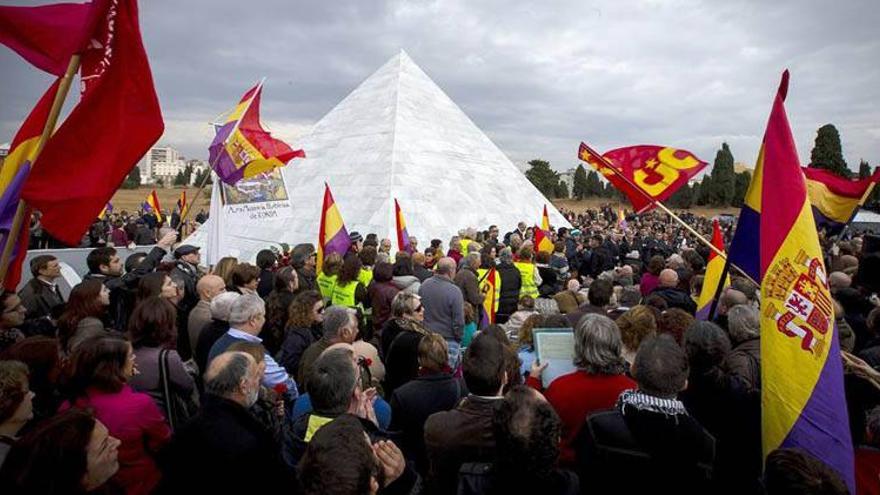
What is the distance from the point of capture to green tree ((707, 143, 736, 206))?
55.0 m

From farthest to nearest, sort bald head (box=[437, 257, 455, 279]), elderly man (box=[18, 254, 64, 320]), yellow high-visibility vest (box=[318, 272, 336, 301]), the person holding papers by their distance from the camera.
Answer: yellow high-visibility vest (box=[318, 272, 336, 301])
bald head (box=[437, 257, 455, 279])
elderly man (box=[18, 254, 64, 320])
the person holding papers

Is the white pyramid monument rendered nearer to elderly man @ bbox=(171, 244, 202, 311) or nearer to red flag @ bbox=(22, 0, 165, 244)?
elderly man @ bbox=(171, 244, 202, 311)

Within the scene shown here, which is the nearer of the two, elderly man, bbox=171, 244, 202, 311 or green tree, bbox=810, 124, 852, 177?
elderly man, bbox=171, 244, 202, 311

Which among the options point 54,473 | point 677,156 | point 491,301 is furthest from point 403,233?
point 54,473

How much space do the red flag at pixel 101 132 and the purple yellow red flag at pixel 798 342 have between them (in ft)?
12.4

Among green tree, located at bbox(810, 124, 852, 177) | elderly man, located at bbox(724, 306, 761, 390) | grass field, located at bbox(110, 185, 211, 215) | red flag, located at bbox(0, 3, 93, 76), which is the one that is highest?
green tree, located at bbox(810, 124, 852, 177)

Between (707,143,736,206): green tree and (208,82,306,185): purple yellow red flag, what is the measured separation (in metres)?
56.4

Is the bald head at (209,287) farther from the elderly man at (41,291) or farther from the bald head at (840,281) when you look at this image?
the bald head at (840,281)

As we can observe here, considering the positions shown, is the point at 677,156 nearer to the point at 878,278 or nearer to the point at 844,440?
the point at 878,278

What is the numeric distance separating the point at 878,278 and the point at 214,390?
24.4 ft

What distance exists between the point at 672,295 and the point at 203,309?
4.65 meters

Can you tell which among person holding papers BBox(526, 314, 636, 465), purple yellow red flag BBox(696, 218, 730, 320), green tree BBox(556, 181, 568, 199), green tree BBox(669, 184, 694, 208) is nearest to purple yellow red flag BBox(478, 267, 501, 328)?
purple yellow red flag BBox(696, 218, 730, 320)

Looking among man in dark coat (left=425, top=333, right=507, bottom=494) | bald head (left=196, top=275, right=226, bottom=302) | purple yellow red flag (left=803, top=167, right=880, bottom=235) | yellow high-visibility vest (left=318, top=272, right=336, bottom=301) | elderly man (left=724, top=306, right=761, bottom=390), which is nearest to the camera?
man in dark coat (left=425, top=333, right=507, bottom=494)

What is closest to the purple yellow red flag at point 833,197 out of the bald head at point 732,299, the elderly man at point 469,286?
the bald head at point 732,299
